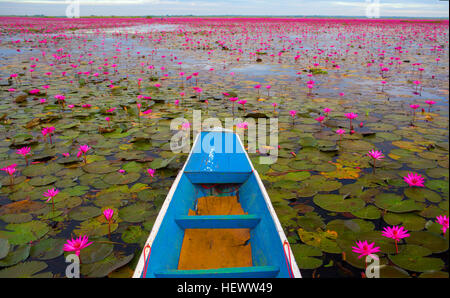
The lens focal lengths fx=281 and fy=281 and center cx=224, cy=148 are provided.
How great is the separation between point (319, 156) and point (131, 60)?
971 cm

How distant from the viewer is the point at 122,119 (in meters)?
4.65

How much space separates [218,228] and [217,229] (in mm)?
143

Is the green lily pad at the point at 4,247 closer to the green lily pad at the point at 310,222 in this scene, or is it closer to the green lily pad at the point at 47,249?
the green lily pad at the point at 47,249

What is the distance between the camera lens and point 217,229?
2178mm

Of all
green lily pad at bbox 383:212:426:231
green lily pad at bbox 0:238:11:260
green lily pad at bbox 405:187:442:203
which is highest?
green lily pad at bbox 405:187:442:203

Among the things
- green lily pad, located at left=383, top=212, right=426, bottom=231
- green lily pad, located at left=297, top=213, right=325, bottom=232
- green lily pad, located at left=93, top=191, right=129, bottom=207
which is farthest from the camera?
green lily pad, located at left=93, top=191, right=129, bottom=207

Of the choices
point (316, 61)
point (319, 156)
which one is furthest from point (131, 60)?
point (319, 156)

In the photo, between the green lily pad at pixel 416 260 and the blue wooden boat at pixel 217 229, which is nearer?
the blue wooden boat at pixel 217 229

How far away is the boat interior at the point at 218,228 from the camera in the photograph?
1622 millimetres

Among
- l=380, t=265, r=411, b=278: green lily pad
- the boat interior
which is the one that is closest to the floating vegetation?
l=380, t=265, r=411, b=278: green lily pad

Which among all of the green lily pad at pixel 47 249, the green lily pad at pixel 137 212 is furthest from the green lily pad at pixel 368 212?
the green lily pad at pixel 47 249

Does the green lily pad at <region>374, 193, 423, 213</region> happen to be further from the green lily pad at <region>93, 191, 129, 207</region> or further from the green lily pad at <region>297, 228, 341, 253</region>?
the green lily pad at <region>93, 191, 129, 207</region>

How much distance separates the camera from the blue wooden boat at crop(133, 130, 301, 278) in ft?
5.08
